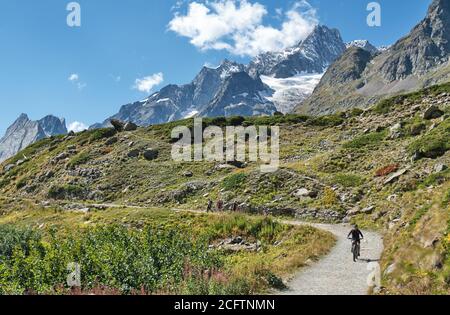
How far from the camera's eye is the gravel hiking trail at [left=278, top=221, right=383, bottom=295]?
707 inches

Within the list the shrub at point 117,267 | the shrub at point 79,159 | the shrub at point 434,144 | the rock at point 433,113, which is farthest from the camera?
the shrub at point 79,159

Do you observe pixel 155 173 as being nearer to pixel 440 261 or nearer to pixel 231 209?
pixel 231 209

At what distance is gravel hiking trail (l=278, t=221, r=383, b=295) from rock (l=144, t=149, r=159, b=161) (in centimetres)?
4129

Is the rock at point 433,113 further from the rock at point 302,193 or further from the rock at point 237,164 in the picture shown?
the rock at point 237,164

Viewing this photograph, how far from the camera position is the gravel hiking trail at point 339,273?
18.0m

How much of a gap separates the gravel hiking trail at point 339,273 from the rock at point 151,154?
1626 inches

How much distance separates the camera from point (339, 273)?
837 inches

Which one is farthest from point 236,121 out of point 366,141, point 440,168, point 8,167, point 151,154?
point 440,168

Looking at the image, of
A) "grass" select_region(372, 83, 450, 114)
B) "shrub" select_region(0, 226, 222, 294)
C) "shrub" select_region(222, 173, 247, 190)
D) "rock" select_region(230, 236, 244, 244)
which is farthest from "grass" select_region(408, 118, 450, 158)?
"shrub" select_region(0, 226, 222, 294)

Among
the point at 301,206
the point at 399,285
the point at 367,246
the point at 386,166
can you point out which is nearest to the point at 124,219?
the point at 301,206

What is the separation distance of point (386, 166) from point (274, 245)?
19.2 meters

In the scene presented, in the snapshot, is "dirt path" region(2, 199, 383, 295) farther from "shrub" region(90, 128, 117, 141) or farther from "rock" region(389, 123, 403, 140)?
"shrub" region(90, 128, 117, 141)

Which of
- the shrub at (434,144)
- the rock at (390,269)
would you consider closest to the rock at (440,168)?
the shrub at (434,144)

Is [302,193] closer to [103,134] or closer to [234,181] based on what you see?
[234,181]
